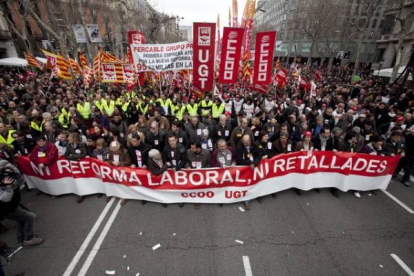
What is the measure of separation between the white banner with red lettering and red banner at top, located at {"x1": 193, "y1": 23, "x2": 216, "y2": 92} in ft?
10.7

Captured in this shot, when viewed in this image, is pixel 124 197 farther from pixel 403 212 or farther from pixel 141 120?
pixel 403 212

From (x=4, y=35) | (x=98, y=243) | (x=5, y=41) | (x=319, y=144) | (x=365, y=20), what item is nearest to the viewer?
(x=98, y=243)

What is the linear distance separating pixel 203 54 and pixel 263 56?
2.33 metres

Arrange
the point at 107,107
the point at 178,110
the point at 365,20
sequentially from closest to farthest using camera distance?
the point at 178,110 < the point at 107,107 < the point at 365,20

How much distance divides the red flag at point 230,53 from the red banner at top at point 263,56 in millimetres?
994

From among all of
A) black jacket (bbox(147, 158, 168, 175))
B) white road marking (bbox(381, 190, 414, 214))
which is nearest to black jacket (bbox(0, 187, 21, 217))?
black jacket (bbox(147, 158, 168, 175))

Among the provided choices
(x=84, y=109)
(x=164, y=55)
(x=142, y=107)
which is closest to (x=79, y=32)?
(x=84, y=109)

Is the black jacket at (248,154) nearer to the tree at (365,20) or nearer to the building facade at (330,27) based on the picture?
the tree at (365,20)

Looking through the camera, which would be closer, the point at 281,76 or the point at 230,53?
the point at 230,53

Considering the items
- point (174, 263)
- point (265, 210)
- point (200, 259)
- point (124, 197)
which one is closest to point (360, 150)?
point (265, 210)

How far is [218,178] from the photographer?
4.71 meters

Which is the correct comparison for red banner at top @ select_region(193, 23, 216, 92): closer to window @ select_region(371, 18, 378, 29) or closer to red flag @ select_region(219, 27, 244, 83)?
red flag @ select_region(219, 27, 244, 83)

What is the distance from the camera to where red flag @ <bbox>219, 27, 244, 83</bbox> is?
6.26m

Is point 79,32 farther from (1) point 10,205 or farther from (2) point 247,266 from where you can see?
(2) point 247,266
